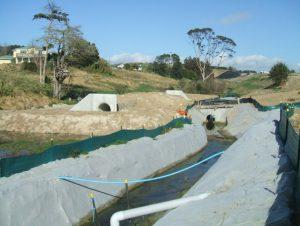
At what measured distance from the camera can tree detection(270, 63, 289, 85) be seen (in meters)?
101

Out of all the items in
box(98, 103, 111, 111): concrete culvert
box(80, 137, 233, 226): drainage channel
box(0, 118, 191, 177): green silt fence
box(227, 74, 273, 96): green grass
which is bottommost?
box(80, 137, 233, 226): drainage channel

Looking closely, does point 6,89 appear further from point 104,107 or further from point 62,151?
point 62,151

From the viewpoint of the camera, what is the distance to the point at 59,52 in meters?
A: 67.1

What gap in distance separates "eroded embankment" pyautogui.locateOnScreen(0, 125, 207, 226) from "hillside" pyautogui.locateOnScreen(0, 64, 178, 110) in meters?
33.7

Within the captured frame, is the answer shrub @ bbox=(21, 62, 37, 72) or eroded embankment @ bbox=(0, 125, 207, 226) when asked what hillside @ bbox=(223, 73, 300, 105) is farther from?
eroded embankment @ bbox=(0, 125, 207, 226)

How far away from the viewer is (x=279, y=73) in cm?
10225

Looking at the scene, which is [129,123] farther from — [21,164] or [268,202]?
[268,202]

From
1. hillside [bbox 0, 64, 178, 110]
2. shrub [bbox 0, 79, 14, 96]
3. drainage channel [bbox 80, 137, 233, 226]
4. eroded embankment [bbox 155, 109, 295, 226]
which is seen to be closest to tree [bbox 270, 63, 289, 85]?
hillside [bbox 0, 64, 178, 110]

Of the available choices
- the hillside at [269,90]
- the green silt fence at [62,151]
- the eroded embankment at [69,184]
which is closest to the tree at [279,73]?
the hillside at [269,90]

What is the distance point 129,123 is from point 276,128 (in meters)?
20.9

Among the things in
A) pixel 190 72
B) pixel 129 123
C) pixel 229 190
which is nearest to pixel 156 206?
pixel 229 190

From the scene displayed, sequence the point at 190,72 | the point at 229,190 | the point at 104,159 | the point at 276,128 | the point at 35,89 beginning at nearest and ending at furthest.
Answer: the point at 229,190, the point at 104,159, the point at 276,128, the point at 35,89, the point at 190,72

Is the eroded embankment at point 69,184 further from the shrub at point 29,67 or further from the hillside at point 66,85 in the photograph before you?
the shrub at point 29,67

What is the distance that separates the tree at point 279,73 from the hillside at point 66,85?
28.3 metres
